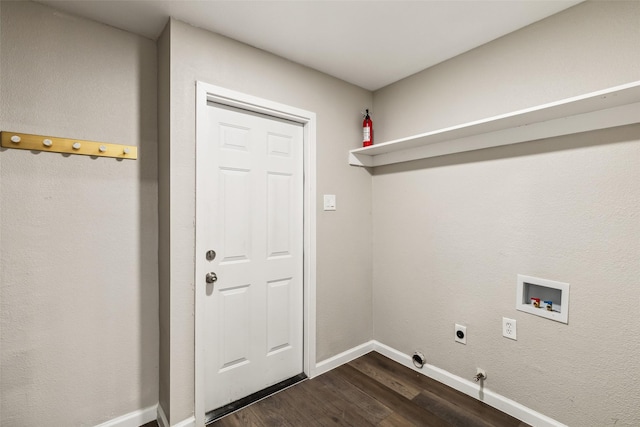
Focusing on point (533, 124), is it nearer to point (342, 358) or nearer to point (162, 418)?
point (342, 358)

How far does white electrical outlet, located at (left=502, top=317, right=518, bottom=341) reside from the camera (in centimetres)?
178

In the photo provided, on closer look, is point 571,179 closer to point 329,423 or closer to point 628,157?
point 628,157

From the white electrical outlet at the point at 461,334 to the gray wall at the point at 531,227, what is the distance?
0.14 ft

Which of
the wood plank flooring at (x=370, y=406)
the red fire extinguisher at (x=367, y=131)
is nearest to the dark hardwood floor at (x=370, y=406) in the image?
the wood plank flooring at (x=370, y=406)

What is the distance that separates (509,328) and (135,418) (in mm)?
2333

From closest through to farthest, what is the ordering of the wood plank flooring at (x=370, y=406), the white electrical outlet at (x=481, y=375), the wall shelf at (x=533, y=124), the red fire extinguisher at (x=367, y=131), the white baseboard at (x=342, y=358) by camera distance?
the wall shelf at (x=533, y=124) < the wood plank flooring at (x=370, y=406) < the white electrical outlet at (x=481, y=375) < the white baseboard at (x=342, y=358) < the red fire extinguisher at (x=367, y=131)

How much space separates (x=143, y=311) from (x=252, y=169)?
1114 millimetres

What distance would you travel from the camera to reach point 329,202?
2346 mm

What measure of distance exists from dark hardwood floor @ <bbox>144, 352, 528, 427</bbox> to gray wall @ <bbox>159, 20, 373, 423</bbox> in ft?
0.94

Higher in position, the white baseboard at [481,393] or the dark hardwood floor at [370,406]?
the white baseboard at [481,393]

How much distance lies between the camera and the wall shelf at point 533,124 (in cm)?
134

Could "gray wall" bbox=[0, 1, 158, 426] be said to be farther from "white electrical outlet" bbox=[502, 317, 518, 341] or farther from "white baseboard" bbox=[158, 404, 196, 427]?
"white electrical outlet" bbox=[502, 317, 518, 341]

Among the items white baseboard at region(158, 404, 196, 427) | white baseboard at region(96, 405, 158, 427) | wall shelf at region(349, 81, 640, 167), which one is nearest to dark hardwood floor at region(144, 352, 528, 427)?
white baseboard at region(158, 404, 196, 427)

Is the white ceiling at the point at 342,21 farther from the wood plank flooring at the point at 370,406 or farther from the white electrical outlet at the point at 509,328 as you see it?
the wood plank flooring at the point at 370,406
